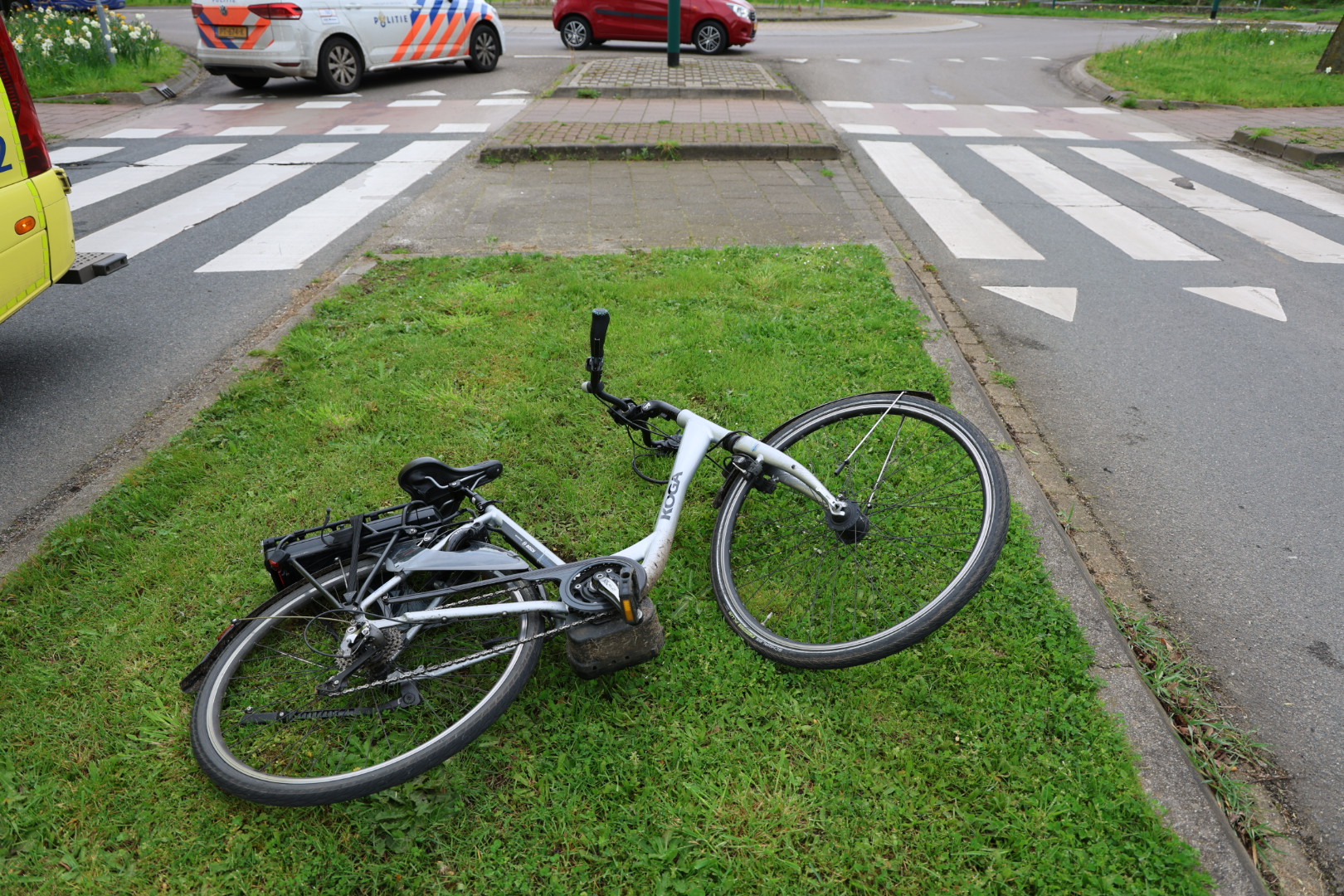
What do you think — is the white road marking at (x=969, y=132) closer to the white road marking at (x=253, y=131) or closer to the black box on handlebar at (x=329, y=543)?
the white road marking at (x=253, y=131)

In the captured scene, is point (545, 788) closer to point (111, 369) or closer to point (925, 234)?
point (111, 369)

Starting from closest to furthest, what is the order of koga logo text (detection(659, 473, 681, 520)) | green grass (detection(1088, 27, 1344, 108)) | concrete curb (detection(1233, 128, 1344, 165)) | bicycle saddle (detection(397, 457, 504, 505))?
bicycle saddle (detection(397, 457, 504, 505)), koga logo text (detection(659, 473, 681, 520)), concrete curb (detection(1233, 128, 1344, 165)), green grass (detection(1088, 27, 1344, 108))

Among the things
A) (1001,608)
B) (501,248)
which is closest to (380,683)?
(1001,608)

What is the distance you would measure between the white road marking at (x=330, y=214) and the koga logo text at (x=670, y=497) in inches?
187

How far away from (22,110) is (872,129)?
992 cm

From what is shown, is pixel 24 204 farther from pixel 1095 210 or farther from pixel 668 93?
pixel 668 93

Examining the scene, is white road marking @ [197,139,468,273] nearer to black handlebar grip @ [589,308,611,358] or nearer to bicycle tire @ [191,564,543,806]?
black handlebar grip @ [589,308,611,358]

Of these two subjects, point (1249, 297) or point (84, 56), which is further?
point (84, 56)

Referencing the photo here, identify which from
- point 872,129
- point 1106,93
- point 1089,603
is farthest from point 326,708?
point 1106,93

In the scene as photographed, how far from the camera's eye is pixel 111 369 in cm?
487

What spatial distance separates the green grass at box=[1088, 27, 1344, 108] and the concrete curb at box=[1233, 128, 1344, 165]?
3.28m

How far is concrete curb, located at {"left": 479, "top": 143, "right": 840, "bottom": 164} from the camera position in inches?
375

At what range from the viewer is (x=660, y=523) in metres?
2.88

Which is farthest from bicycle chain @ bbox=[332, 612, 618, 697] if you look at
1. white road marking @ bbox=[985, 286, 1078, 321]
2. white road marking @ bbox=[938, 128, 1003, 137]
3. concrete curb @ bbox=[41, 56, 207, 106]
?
concrete curb @ bbox=[41, 56, 207, 106]
